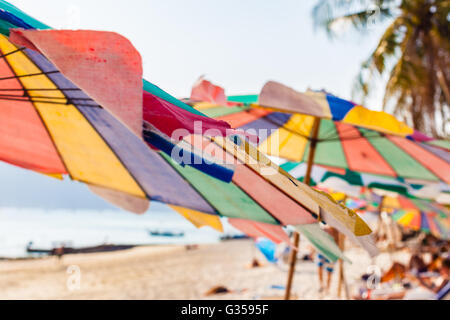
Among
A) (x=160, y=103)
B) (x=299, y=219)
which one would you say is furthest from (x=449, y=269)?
(x=160, y=103)

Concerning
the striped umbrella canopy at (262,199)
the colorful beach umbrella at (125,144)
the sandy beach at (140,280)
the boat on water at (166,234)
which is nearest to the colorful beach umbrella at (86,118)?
the colorful beach umbrella at (125,144)

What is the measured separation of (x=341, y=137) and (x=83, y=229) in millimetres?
30684

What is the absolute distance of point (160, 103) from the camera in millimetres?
1227

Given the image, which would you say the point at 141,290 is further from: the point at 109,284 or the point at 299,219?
the point at 299,219

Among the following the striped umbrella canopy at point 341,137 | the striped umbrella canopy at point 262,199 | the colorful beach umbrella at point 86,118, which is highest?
the striped umbrella canopy at point 341,137

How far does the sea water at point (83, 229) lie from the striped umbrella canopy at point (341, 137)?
16202mm

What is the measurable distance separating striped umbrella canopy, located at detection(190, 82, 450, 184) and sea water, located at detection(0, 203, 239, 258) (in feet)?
53.2

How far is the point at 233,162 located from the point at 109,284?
945 centimetres

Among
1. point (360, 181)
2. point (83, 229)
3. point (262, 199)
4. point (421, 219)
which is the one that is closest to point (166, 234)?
point (83, 229)

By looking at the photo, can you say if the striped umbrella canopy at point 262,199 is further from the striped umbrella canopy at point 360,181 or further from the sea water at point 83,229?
the sea water at point 83,229

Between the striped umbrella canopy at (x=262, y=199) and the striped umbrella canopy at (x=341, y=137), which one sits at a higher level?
the striped umbrella canopy at (x=341, y=137)

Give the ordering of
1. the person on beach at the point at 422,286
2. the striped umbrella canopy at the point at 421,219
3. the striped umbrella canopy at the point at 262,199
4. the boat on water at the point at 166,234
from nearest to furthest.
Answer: the striped umbrella canopy at the point at 262,199, the person on beach at the point at 422,286, the striped umbrella canopy at the point at 421,219, the boat on water at the point at 166,234

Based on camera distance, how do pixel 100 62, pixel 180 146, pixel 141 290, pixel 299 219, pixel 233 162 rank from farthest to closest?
pixel 141 290, pixel 299 219, pixel 233 162, pixel 180 146, pixel 100 62

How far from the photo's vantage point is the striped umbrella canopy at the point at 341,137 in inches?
98.4
